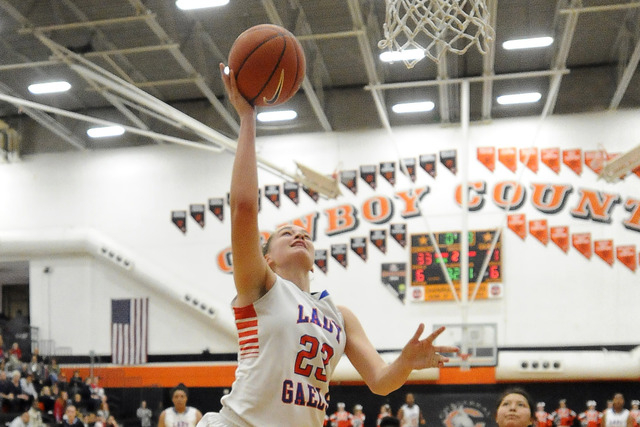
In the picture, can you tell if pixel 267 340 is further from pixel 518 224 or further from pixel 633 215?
pixel 633 215

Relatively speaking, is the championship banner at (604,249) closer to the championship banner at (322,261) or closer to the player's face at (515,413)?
the championship banner at (322,261)

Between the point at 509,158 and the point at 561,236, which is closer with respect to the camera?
the point at 561,236

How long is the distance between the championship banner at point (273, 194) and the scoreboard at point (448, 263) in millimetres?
3476

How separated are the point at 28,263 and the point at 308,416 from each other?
64.2ft

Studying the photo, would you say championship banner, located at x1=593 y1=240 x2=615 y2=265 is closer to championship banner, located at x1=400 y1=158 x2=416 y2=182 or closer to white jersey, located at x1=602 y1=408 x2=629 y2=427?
white jersey, located at x1=602 y1=408 x2=629 y2=427

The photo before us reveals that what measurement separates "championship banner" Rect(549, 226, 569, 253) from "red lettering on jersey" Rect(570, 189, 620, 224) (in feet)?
1.35

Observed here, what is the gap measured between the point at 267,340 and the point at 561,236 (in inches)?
638

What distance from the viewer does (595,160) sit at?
60.0ft

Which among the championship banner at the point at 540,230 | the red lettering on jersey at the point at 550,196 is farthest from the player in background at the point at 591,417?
the red lettering on jersey at the point at 550,196

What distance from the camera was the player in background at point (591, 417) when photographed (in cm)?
1717

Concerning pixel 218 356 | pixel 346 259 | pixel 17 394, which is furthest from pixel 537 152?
pixel 17 394

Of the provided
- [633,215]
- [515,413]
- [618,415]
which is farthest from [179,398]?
[633,215]

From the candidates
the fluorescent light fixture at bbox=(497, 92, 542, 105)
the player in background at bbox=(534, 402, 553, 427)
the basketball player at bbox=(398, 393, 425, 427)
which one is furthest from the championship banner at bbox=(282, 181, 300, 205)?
the player in background at bbox=(534, 402, 553, 427)

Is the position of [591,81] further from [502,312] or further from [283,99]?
[283,99]
